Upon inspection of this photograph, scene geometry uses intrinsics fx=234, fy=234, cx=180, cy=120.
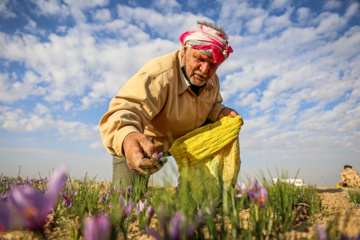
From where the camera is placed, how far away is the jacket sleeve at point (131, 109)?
2.20 metres

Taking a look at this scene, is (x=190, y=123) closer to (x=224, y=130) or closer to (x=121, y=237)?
(x=224, y=130)

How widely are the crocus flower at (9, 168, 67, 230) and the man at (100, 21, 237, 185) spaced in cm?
128

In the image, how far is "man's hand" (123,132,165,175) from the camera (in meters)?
1.59

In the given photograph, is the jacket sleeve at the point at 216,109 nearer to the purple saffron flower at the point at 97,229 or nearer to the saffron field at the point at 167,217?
the saffron field at the point at 167,217

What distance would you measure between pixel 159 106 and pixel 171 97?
0.27 m

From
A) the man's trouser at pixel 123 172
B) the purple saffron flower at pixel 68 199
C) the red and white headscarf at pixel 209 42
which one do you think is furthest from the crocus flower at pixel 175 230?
the man's trouser at pixel 123 172

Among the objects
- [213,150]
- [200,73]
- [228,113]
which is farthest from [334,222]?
[228,113]

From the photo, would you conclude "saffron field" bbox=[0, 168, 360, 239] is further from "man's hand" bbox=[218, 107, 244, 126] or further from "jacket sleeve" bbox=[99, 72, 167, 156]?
"man's hand" bbox=[218, 107, 244, 126]

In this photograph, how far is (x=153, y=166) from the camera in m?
1.61

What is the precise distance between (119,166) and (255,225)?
2.99 meters

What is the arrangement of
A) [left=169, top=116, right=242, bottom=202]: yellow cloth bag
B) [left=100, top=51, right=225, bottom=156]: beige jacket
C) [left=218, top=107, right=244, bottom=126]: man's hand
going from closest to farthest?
1. [left=100, top=51, right=225, bottom=156]: beige jacket
2. [left=169, top=116, right=242, bottom=202]: yellow cloth bag
3. [left=218, top=107, right=244, bottom=126]: man's hand

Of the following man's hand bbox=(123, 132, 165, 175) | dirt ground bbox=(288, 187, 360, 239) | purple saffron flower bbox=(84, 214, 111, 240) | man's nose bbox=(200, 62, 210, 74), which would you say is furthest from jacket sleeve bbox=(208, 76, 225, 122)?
purple saffron flower bbox=(84, 214, 111, 240)

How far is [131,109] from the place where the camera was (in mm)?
2592

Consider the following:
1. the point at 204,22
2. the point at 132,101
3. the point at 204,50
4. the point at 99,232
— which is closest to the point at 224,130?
the point at 204,50
